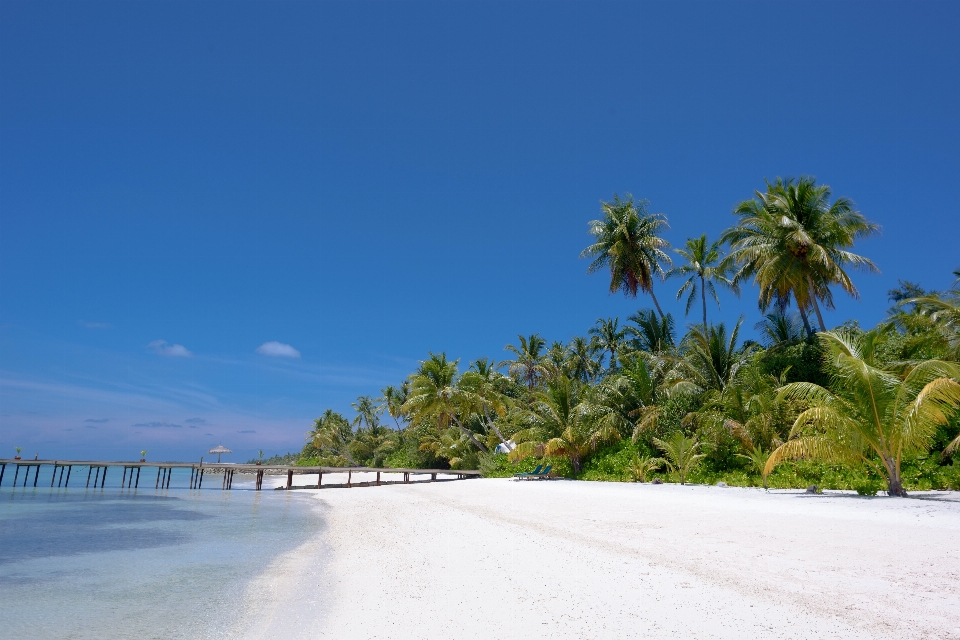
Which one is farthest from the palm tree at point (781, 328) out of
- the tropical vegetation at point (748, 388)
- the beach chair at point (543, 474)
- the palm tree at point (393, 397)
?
the palm tree at point (393, 397)

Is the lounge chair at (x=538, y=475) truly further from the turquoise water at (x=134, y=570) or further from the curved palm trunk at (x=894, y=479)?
the curved palm trunk at (x=894, y=479)

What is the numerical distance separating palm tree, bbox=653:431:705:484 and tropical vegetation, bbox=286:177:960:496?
0.05 meters

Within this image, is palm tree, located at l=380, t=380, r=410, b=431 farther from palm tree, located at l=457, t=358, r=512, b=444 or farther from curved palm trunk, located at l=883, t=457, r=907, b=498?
curved palm trunk, located at l=883, t=457, r=907, b=498

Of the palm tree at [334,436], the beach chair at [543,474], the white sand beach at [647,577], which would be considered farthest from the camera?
the palm tree at [334,436]

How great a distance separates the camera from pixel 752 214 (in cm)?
2322

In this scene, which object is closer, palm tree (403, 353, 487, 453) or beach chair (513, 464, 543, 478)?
beach chair (513, 464, 543, 478)

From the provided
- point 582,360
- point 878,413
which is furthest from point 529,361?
point 878,413

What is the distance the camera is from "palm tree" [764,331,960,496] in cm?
1051

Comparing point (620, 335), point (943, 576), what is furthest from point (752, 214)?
point (943, 576)

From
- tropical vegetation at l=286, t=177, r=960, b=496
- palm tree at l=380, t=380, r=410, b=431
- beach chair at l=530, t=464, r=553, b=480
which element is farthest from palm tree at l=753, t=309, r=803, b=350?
palm tree at l=380, t=380, r=410, b=431

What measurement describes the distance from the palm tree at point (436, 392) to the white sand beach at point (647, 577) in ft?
72.8

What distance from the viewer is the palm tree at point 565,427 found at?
22.4m

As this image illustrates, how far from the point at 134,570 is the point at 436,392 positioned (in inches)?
977

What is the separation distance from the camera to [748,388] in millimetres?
18531
